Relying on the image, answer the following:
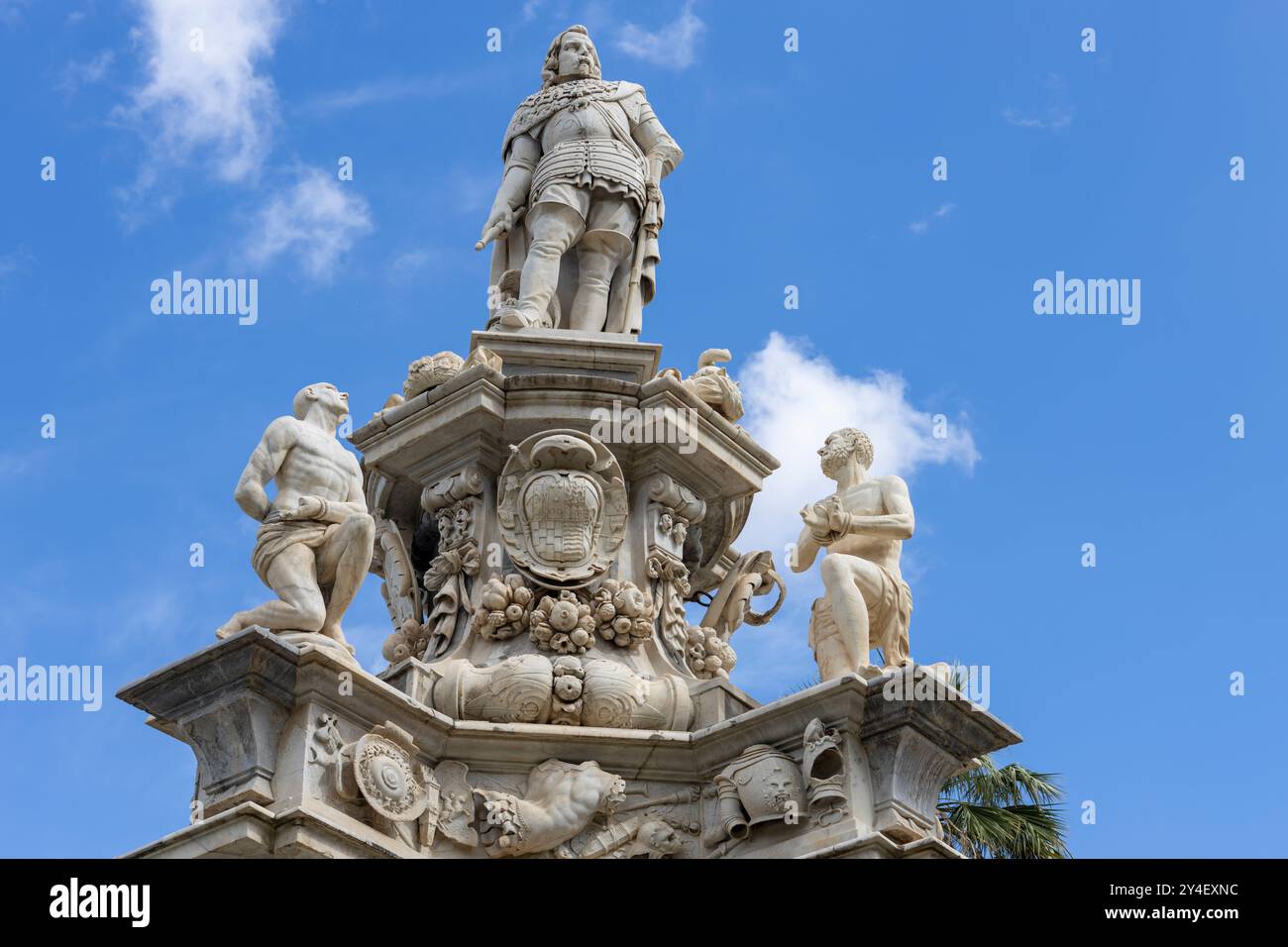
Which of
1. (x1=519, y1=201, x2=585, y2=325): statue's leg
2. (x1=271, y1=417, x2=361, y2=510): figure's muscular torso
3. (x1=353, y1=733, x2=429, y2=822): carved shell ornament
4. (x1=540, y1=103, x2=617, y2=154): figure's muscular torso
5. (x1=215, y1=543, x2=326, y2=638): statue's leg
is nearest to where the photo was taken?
(x1=353, y1=733, x2=429, y2=822): carved shell ornament

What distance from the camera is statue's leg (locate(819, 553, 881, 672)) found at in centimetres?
1429

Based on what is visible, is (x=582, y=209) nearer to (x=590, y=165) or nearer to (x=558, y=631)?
(x=590, y=165)

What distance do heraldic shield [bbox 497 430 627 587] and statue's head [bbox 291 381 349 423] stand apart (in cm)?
115

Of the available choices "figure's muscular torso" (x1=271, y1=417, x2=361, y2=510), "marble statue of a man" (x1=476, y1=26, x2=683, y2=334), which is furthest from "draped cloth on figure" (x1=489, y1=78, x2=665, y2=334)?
"figure's muscular torso" (x1=271, y1=417, x2=361, y2=510)

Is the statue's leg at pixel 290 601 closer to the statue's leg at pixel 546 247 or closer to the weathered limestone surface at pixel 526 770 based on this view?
the weathered limestone surface at pixel 526 770

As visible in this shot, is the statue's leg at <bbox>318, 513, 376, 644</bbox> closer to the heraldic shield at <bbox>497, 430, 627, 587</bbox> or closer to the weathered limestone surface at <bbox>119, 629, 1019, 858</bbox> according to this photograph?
the weathered limestone surface at <bbox>119, 629, 1019, 858</bbox>

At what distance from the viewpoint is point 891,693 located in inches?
526
